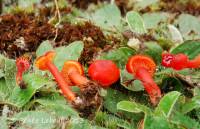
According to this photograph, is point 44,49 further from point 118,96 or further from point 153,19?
point 153,19

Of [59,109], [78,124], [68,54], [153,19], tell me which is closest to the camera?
[78,124]

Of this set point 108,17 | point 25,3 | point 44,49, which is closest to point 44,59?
point 44,49

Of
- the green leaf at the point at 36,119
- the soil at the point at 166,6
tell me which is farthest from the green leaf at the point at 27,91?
the soil at the point at 166,6

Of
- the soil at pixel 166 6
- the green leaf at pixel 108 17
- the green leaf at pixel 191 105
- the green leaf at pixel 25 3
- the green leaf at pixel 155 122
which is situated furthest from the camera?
the soil at pixel 166 6

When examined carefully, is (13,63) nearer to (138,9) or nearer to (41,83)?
(41,83)

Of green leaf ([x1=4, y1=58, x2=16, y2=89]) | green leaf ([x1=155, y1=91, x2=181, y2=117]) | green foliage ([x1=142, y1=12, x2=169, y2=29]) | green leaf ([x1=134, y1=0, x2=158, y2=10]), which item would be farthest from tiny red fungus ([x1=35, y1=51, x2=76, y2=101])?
green leaf ([x1=134, y1=0, x2=158, y2=10])

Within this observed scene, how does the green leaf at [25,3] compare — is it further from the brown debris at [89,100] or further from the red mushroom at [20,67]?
the brown debris at [89,100]
